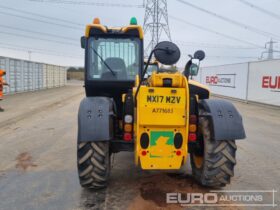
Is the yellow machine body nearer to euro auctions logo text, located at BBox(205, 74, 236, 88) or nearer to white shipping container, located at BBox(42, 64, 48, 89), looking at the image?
euro auctions logo text, located at BBox(205, 74, 236, 88)

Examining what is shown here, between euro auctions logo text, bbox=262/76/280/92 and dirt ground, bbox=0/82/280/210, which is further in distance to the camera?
euro auctions logo text, bbox=262/76/280/92

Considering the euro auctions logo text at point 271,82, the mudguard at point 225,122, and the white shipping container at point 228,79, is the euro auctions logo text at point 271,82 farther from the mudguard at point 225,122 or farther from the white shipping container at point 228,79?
the mudguard at point 225,122

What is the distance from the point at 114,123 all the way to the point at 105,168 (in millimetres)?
724

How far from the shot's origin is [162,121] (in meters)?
3.75

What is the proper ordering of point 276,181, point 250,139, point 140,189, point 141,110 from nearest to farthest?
point 141,110, point 140,189, point 276,181, point 250,139

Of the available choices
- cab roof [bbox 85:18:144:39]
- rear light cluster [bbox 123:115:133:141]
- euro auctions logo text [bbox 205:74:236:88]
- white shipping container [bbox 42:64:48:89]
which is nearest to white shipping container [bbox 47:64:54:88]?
white shipping container [bbox 42:64:48:89]

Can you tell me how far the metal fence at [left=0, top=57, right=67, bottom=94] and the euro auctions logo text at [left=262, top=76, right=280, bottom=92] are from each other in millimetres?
16519

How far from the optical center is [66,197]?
13.3 ft

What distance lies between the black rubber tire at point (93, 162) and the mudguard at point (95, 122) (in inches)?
7.1

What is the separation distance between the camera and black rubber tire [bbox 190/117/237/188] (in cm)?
406

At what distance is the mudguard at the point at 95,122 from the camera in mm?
3879

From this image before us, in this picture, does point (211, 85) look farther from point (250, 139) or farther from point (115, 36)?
point (115, 36)

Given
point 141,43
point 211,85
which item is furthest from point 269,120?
point 211,85

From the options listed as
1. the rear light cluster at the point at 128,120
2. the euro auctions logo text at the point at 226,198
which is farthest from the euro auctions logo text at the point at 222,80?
the rear light cluster at the point at 128,120
